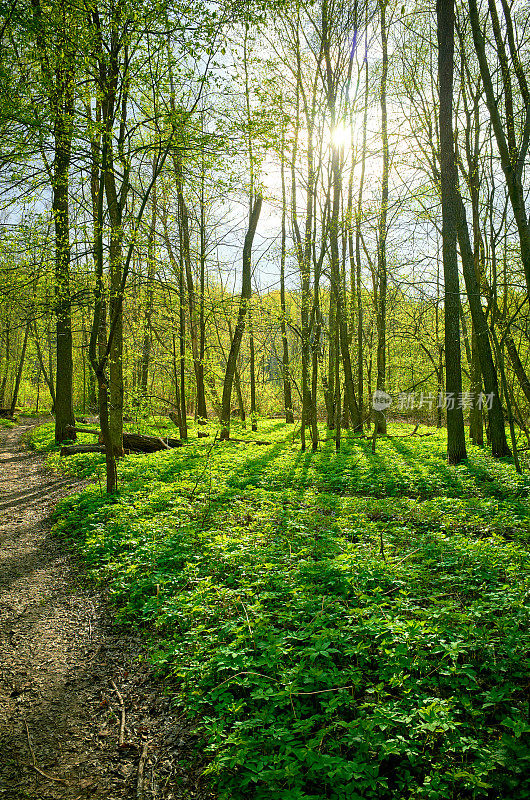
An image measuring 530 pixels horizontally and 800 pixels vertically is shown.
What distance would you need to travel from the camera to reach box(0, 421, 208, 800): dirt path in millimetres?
2553

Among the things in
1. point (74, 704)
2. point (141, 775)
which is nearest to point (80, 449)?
point (74, 704)

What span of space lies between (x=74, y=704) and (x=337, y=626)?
2057 mm

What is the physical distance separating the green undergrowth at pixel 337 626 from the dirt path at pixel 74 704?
0.79 feet

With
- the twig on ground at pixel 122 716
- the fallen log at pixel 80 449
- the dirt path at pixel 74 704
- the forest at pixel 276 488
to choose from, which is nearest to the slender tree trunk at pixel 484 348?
the forest at pixel 276 488

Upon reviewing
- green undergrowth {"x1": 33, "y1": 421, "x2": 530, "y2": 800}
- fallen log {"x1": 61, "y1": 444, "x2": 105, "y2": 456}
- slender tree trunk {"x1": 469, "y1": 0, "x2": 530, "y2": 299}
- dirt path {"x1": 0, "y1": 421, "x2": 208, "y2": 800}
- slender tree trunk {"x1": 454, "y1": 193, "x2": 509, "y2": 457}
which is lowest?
dirt path {"x1": 0, "y1": 421, "x2": 208, "y2": 800}

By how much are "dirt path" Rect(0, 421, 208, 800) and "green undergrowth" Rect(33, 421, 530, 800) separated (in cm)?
24

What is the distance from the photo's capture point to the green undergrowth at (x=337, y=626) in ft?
7.58

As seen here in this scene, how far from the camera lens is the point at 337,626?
135 inches

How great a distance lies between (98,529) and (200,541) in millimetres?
1732

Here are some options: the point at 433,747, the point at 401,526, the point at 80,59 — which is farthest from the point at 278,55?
the point at 433,747

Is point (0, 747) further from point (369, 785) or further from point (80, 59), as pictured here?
point (80, 59)

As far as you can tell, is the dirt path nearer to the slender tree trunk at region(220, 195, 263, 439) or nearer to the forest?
the forest

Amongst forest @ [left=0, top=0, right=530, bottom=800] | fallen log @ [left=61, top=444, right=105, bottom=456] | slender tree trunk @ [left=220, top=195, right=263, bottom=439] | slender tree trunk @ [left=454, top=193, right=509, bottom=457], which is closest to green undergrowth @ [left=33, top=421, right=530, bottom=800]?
forest @ [left=0, top=0, right=530, bottom=800]

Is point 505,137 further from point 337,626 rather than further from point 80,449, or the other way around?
point 80,449
